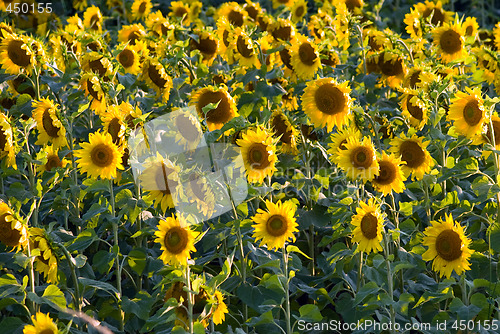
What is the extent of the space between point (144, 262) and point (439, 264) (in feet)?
3.62

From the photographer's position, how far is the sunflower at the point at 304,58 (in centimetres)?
314

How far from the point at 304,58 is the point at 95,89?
39.3 inches

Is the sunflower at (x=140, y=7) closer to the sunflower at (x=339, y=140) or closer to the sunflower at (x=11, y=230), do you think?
the sunflower at (x=339, y=140)

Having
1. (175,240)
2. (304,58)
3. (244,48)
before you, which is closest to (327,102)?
(304,58)

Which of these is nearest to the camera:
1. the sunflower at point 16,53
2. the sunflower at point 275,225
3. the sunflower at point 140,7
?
the sunflower at point 275,225

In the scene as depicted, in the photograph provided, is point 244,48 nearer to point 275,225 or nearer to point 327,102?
point 327,102

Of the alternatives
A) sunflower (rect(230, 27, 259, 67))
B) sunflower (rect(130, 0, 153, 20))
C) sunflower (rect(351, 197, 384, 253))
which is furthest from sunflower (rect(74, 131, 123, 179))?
sunflower (rect(130, 0, 153, 20))

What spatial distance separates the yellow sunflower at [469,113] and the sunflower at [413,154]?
158 mm

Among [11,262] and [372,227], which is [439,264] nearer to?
[372,227]

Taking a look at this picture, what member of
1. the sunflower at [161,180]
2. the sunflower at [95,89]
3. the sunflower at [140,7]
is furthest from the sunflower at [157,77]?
the sunflower at [140,7]

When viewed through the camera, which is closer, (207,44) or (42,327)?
(42,327)

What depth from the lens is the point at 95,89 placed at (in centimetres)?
276

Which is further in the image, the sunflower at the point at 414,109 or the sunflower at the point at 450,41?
the sunflower at the point at 450,41

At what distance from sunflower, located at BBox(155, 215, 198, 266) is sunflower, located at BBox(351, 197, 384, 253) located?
59 centimetres
